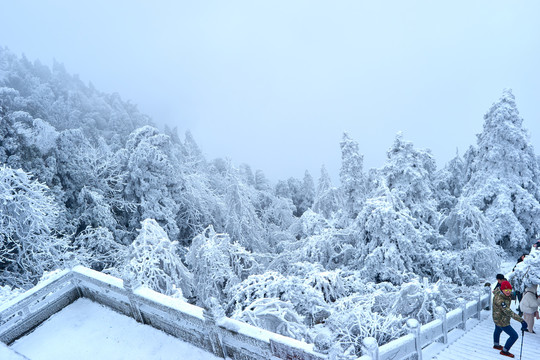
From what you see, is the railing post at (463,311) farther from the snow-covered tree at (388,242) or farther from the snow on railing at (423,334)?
the snow-covered tree at (388,242)

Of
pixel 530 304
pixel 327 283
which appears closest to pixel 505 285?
pixel 530 304

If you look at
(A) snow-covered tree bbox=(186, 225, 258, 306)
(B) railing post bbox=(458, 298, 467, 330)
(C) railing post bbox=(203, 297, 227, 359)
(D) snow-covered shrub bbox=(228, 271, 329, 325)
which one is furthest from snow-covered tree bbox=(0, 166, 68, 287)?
(B) railing post bbox=(458, 298, 467, 330)

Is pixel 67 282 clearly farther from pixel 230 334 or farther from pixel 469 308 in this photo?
pixel 469 308

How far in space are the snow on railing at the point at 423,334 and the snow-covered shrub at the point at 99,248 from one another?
631 inches

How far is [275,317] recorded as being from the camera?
1090 centimetres

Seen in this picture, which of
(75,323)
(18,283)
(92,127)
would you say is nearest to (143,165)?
(18,283)

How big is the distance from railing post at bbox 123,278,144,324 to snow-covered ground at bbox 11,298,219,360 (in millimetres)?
178

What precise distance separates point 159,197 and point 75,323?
12821mm

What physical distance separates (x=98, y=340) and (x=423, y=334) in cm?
864

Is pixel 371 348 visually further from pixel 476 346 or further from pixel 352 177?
pixel 352 177

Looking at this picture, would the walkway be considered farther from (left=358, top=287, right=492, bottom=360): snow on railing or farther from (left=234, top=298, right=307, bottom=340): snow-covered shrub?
(left=234, top=298, right=307, bottom=340): snow-covered shrub

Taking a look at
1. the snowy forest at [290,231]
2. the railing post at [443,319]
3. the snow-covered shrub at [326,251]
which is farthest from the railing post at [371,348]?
the snow-covered shrub at [326,251]

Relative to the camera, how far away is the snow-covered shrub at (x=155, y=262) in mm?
15672

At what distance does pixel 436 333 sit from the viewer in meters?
8.38
